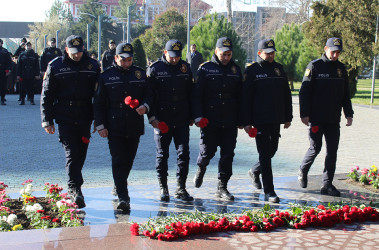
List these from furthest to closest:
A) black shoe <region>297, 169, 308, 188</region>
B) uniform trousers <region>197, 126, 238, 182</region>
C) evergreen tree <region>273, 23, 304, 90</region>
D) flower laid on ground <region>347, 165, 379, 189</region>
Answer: evergreen tree <region>273, 23, 304, 90</region> → flower laid on ground <region>347, 165, 379, 189</region> → black shoe <region>297, 169, 308, 188</region> → uniform trousers <region>197, 126, 238, 182</region>

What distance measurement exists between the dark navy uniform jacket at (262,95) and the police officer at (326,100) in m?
0.48

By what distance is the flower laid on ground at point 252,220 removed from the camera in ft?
17.3

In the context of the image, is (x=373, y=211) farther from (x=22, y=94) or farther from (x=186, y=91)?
(x=22, y=94)

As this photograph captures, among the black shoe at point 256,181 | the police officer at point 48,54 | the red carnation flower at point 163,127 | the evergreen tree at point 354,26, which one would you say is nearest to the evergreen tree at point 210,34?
the evergreen tree at point 354,26

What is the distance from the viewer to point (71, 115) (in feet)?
20.9

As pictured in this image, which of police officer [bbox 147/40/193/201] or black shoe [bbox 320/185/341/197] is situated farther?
black shoe [bbox 320/185/341/197]

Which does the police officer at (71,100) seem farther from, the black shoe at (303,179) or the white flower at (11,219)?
the black shoe at (303,179)

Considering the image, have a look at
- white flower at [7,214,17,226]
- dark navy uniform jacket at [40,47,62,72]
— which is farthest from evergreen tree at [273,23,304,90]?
white flower at [7,214,17,226]

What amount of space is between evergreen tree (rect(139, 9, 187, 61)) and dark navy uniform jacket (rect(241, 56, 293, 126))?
4063 cm

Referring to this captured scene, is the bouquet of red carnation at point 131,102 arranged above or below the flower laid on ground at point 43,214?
above

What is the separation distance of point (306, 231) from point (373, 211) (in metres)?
0.93

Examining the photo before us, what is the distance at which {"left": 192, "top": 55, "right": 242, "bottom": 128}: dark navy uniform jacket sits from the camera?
6.77 m

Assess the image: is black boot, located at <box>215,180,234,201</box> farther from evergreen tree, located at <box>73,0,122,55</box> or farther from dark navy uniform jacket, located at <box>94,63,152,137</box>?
evergreen tree, located at <box>73,0,122,55</box>

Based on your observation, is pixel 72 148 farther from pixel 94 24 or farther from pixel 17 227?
pixel 94 24
